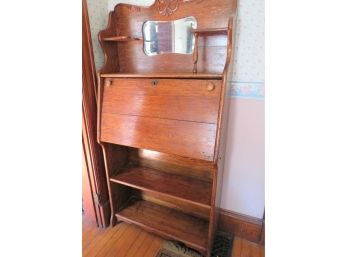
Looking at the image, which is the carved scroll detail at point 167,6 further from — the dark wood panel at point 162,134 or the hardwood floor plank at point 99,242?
the hardwood floor plank at point 99,242

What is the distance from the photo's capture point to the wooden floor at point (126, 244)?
1.39 metres

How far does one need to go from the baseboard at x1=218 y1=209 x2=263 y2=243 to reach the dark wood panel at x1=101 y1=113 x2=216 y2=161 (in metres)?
0.73

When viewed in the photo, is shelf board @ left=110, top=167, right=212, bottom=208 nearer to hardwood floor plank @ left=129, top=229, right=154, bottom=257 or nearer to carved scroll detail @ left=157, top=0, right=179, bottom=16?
hardwood floor plank @ left=129, top=229, right=154, bottom=257

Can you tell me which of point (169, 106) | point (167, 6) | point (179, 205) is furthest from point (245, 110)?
point (179, 205)

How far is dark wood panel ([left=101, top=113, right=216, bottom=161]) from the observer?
1.00 m

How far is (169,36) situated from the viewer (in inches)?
47.7

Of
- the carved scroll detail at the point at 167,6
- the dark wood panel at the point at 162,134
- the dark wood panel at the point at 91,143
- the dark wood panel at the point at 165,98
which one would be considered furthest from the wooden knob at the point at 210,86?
the dark wood panel at the point at 91,143

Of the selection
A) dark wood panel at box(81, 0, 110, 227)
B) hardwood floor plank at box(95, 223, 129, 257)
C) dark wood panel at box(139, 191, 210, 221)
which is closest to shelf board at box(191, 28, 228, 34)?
dark wood panel at box(81, 0, 110, 227)
